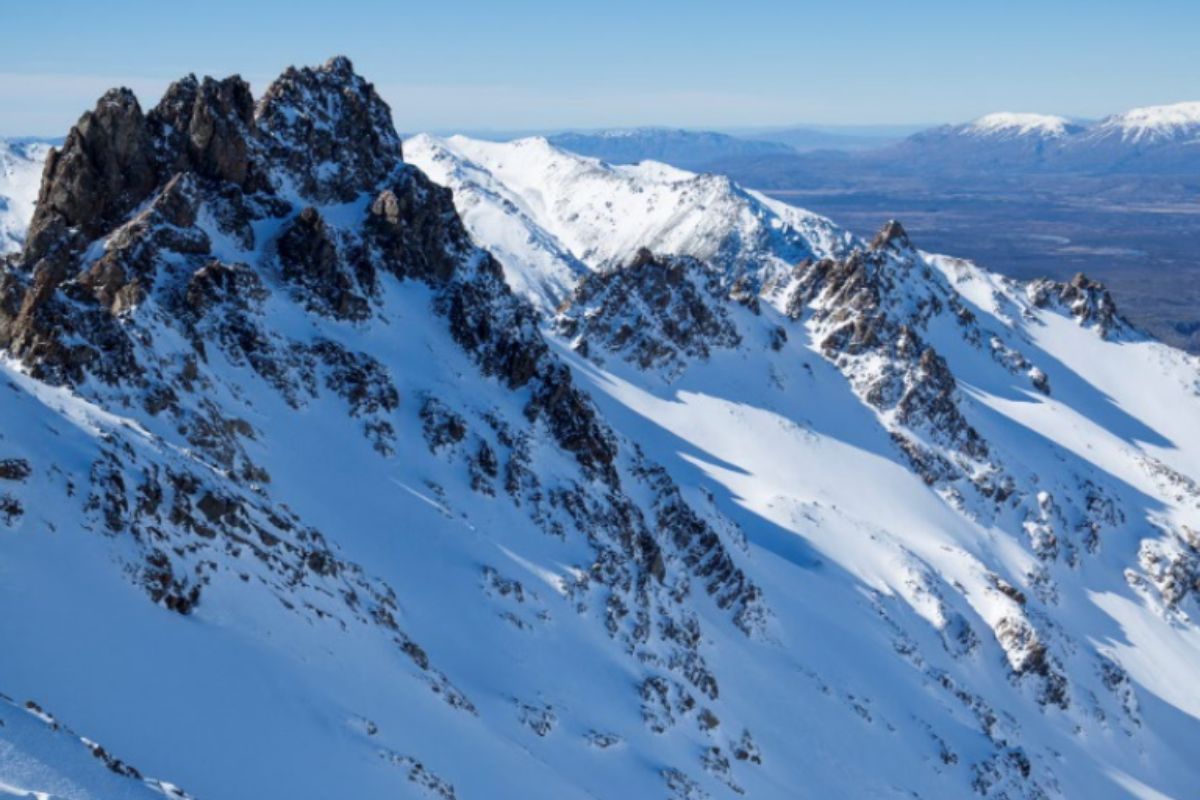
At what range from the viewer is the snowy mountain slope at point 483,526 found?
1027 inches

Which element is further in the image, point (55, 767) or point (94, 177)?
point (94, 177)

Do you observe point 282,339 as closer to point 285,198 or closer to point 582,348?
point 285,198

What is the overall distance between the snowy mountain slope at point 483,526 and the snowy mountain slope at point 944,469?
51 centimetres

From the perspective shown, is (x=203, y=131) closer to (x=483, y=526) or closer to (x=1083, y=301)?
(x=483, y=526)

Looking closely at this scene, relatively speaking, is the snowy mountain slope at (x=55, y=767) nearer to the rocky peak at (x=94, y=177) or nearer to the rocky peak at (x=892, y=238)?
the rocky peak at (x=94, y=177)

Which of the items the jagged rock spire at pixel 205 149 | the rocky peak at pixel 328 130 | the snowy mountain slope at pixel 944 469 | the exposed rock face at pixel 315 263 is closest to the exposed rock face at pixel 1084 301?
the snowy mountain slope at pixel 944 469

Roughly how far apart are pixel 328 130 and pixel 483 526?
3753 cm

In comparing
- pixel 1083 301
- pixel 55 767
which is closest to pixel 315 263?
pixel 55 767

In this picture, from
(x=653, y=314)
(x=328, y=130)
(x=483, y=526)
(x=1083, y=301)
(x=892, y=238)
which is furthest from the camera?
(x=1083, y=301)

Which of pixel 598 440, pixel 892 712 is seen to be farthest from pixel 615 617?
pixel 892 712

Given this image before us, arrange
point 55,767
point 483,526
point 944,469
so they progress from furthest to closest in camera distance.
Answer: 1. point 944,469
2. point 483,526
3. point 55,767

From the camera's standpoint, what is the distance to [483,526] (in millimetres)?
49094

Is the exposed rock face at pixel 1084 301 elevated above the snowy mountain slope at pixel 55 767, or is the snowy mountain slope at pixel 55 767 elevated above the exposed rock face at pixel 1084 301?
the exposed rock face at pixel 1084 301

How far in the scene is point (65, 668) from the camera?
2106 cm
